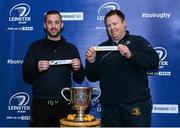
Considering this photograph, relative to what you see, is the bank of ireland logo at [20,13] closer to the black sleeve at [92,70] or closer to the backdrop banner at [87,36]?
the backdrop banner at [87,36]

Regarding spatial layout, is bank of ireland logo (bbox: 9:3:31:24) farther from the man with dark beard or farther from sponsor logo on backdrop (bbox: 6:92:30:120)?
sponsor logo on backdrop (bbox: 6:92:30:120)

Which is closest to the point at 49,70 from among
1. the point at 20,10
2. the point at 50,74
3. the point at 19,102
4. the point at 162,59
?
the point at 50,74

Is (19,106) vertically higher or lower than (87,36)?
lower

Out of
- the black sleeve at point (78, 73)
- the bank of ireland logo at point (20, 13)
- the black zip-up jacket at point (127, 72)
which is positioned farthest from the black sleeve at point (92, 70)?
the bank of ireland logo at point (20, 13)

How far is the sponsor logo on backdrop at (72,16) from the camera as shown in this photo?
8.98 ft

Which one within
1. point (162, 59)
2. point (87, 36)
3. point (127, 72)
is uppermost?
point (87, 36)

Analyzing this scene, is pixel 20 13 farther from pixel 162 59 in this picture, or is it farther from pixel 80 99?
pixel 162 59

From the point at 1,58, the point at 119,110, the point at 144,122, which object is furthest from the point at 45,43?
the point at 144,122

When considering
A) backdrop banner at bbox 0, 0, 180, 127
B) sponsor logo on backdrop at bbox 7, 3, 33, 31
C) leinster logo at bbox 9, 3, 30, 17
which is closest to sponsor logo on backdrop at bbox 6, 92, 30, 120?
backdrop banner at bbox 0, 0, 180, 127

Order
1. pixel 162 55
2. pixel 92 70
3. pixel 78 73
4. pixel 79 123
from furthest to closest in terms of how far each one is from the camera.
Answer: pixel 162 55 < pixel 78 73 < pixel 92 70 < pixel 79 123

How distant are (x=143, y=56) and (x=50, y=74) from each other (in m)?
0.70

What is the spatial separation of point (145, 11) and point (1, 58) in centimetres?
128

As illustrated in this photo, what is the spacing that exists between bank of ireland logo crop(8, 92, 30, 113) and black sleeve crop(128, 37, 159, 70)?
3.69 ft

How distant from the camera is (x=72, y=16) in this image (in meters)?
2.75
